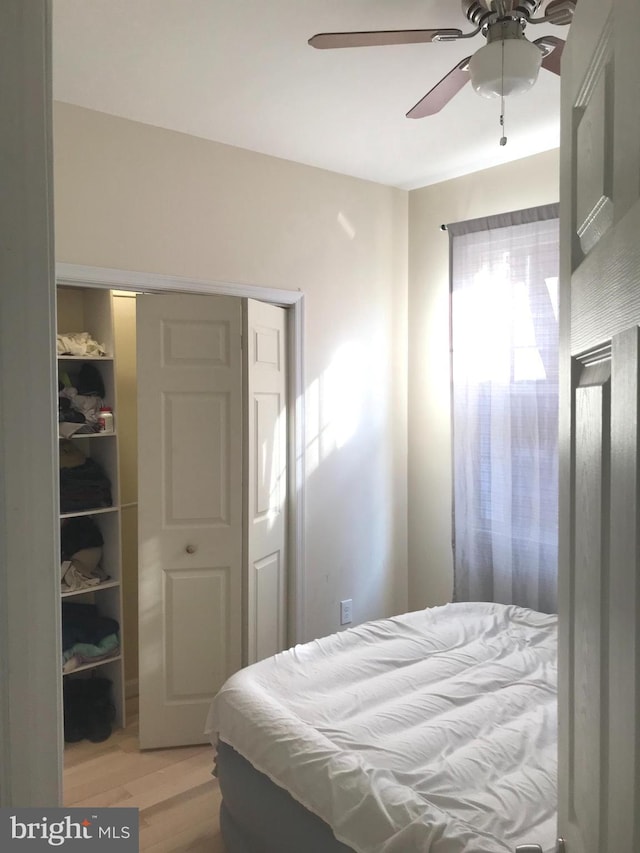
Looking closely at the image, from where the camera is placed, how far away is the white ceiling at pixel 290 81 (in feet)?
7.02

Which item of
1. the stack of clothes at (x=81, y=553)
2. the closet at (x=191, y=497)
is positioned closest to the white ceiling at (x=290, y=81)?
the closet at (x=191, y=497)

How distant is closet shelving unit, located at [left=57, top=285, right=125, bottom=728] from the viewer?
10.9 ft

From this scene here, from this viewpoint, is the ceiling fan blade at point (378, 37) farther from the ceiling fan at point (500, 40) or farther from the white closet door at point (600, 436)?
the white closet door at point (600, 436)

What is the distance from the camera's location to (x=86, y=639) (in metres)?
3.26

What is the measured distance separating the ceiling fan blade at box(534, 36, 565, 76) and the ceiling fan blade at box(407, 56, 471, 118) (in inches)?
8.4

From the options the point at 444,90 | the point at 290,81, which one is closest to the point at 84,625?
the point at 290,81

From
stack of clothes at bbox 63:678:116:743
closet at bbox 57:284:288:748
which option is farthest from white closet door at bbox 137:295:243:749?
stack of clothes at bbox 63:678:116:743

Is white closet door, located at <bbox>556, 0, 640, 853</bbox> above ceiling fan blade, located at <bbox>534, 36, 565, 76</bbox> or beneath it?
beneath

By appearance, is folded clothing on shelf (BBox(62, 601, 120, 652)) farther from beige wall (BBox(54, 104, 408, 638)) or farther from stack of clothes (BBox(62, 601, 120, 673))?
beige wall (BBox(54, 104, 408, 638))

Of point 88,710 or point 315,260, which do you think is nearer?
point 88,710

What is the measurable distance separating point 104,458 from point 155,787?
1.55m

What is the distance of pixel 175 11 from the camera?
2107mm

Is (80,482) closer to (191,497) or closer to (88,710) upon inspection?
(191,497)

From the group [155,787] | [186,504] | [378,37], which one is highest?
[378,37]
